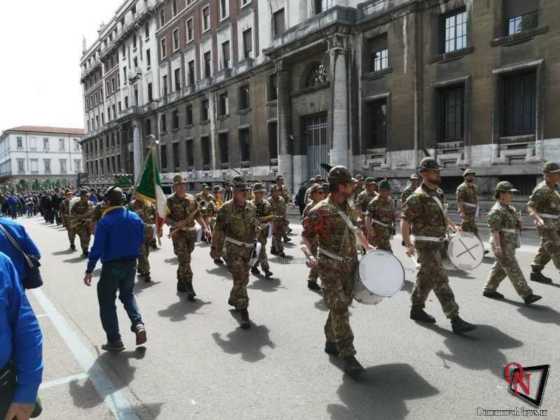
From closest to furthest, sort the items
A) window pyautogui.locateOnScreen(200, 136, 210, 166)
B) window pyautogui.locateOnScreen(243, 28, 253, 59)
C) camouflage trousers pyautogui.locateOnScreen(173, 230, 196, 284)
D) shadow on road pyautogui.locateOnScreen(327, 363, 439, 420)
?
shadow on road pyautogui.locateOnScreen(327, 363, 439, 420), camouflage trousers pyautogui.locateOnScreen(173, 230, 196, 284), window pyautogui.locateOnScreen(243, 28, 253, 59), window pyautogui.locateOnScreen(200, 136, 210, 166)

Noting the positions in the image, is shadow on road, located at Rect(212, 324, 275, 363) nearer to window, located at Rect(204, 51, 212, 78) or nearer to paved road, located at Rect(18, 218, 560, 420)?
paved road, located at Rect(18, 218, 560, 420)

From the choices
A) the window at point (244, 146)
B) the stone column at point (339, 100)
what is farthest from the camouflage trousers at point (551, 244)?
the window at point (244, 146)

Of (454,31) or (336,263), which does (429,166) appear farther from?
(454,31)

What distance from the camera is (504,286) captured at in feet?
23.1

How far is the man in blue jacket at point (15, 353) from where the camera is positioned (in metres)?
1.89

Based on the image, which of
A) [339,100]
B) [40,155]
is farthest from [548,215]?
[40,155]

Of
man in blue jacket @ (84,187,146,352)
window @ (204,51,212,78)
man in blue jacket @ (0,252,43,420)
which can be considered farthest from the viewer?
window @ (204,51,212,78)

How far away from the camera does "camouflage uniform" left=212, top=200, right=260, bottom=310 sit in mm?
5809

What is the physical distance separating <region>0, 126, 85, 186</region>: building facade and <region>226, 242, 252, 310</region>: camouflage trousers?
306ft

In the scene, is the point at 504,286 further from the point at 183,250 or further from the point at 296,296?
the point at 183,250

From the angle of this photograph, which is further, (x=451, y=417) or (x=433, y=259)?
(x=433, y=259)

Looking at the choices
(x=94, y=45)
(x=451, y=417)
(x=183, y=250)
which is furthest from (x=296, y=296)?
(x=94, y=45)

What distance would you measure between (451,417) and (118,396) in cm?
284

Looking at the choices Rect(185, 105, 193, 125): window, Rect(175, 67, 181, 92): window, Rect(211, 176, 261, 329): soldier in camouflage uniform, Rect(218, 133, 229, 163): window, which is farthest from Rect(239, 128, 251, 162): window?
Rect(211, 176, 261, 329): soldier in camouflage uniform
